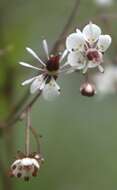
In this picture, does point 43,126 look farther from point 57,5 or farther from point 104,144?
point 57,5

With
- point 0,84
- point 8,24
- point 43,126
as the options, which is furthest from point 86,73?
point 43,126

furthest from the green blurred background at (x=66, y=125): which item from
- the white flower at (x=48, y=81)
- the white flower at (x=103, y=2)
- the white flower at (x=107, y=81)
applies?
the white flower at (x=48, y=81)

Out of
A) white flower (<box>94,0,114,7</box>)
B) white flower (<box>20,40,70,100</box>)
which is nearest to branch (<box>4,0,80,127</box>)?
white flower (<box>20,40,70,100</box>)

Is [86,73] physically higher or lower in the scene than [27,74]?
lower

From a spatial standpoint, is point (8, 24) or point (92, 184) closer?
point (8, 24)

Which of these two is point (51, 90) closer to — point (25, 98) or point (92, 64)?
point (92, 64)

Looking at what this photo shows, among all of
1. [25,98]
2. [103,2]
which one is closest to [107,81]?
[103,2]
